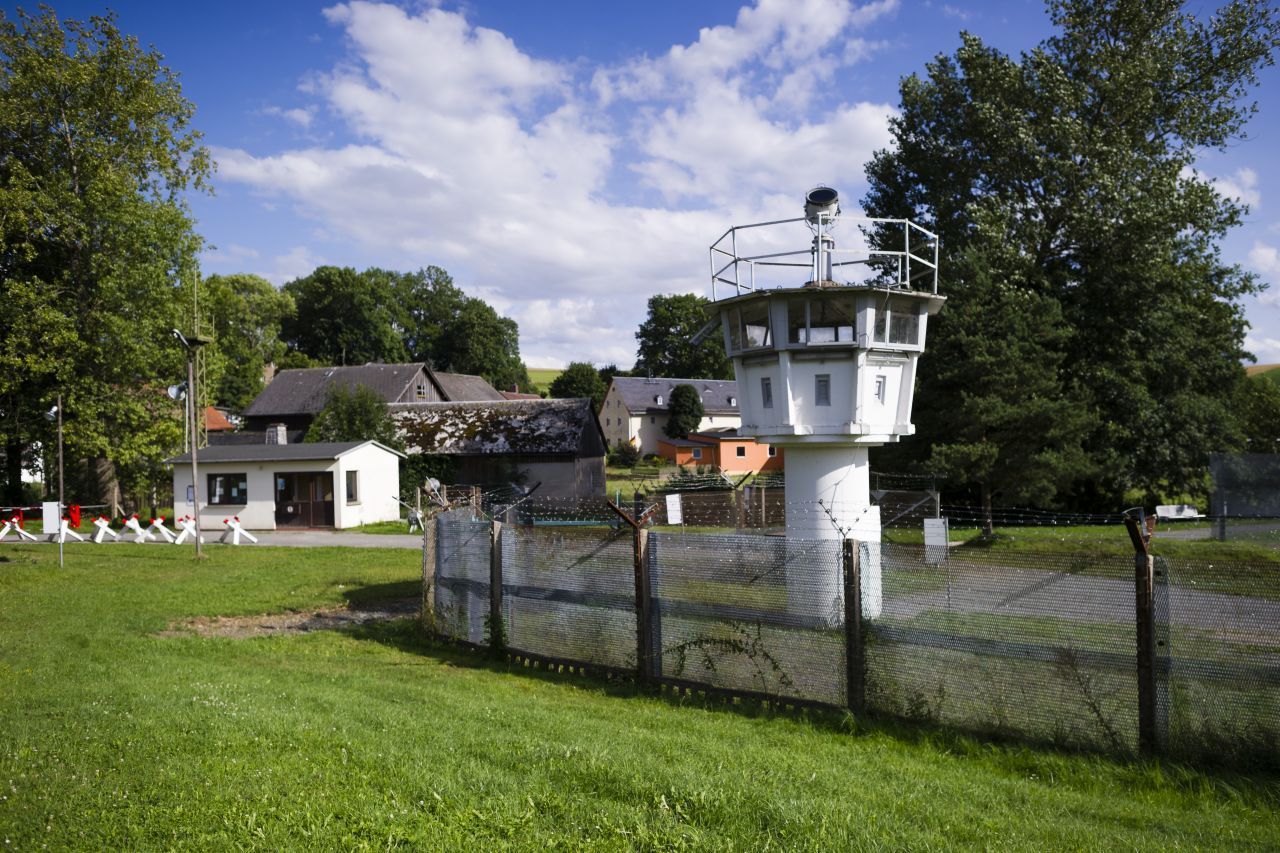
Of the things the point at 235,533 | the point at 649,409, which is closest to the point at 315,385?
the point at 235,533

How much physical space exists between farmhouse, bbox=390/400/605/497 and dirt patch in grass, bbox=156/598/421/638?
26.0 meters

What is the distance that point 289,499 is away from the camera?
37000 mm

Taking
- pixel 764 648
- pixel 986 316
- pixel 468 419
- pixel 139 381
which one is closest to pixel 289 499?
pixel 139 381

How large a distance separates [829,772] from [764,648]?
8.59ft

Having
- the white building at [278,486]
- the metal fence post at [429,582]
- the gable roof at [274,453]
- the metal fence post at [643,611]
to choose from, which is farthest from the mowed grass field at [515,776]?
the white building at [278,486]

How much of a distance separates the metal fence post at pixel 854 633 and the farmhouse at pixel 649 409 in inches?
2744

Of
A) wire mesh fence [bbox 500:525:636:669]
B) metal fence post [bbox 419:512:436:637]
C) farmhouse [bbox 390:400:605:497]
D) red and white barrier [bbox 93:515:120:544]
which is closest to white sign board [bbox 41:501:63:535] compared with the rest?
red and white barrier [bbox 93:515:120:544]

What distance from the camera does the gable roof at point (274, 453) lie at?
36.1 metres

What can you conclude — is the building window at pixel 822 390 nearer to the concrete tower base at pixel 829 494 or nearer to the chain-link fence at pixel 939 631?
the concrete tower base at pixel 829 494

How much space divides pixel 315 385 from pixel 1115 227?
44830 millimetres

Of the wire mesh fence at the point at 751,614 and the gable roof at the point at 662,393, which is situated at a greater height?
the gable roof at the point at 662,393

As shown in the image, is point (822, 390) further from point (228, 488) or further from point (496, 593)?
point (228, 488)

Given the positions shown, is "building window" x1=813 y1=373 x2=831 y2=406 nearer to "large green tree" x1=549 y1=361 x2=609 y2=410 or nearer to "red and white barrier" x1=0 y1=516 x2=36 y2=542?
"red and white barrier" x1=0 y1=516 x2=36 y2=542

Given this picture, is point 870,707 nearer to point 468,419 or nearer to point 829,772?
point 829,772
